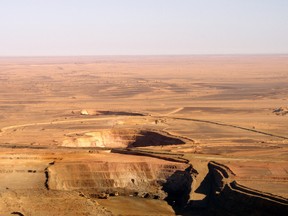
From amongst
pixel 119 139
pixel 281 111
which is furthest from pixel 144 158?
pixel 281 111

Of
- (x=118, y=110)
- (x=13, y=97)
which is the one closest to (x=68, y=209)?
(x=118, y=110)

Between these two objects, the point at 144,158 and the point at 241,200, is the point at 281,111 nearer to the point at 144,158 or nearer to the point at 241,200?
the point at 144,158

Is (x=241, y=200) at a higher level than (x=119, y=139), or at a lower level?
higher

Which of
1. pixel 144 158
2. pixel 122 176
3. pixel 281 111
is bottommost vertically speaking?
pixel 122 176

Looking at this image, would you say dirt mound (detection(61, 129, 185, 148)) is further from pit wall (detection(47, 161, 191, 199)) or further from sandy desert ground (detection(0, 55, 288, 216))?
pit wall (detection(47, 161, 191, 199))

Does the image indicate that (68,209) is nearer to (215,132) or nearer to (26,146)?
(26,146)

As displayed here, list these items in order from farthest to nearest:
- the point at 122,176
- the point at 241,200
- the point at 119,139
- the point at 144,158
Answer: the point at 119,139
the point at 144,158
the point at 122,176
the point at 241,200
